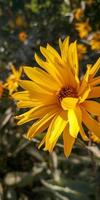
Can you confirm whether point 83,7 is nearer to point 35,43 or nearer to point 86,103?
point 35,43

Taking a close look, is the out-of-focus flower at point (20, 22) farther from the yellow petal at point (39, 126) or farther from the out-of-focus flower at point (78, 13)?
the yellow petal at point (39, 126)

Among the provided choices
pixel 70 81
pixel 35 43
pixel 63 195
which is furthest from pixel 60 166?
pixel 70 81

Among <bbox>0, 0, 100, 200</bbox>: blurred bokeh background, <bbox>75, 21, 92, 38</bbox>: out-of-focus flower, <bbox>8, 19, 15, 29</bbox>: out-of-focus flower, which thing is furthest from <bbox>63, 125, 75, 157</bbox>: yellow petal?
<bbox>8, 19, 15, 29</bbox>: out-of-focus flower

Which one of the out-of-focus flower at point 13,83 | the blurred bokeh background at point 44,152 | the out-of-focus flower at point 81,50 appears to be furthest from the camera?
the out-of-focus flower at point 81,50

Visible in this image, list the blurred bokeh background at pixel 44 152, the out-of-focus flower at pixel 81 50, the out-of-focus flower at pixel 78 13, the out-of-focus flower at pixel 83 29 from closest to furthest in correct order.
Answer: the blurred bokeh background at pixel 44 152
the out-of-focus flower at pixel 81 50
the out-of-focus flower at pixel 83 29
the out-of-focus flower at pixel 78 13

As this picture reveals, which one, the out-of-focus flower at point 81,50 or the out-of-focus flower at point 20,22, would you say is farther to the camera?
the out-of-focus flower at point 20,22

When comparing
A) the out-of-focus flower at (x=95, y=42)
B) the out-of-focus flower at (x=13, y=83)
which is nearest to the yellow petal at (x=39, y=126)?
the out-of-focus flower at (x=13, y=83)

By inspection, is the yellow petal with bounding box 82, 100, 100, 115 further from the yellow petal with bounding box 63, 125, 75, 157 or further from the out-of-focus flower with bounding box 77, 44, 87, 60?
the out-of-focus flower with bounding box 77, 44, 87, 60
